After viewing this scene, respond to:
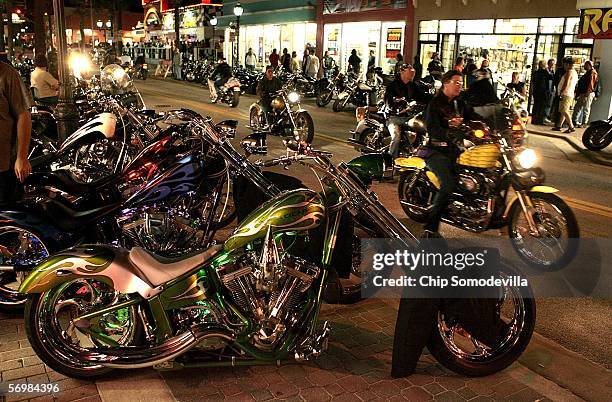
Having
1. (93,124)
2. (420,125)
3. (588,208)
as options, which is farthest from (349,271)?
(588,208)

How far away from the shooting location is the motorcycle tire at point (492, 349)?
4.09 meters

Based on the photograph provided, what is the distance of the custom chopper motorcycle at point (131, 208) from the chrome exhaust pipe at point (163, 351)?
1391mm

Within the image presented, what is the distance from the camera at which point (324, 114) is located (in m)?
21.0

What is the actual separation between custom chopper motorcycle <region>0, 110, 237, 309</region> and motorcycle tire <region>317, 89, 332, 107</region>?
16.6 m

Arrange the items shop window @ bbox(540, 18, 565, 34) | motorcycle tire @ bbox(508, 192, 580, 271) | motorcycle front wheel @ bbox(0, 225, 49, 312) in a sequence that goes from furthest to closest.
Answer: shop window @ bbox(540, 18, 565, 34)
motorcycle tire @ bbox(508, 192, 580, 271)
motorcycle front wheel @ bbox(0, 225, 49, 312)

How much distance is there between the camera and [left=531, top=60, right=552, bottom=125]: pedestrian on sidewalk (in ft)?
59.1

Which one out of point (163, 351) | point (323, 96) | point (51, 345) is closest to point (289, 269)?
point (163, 351)

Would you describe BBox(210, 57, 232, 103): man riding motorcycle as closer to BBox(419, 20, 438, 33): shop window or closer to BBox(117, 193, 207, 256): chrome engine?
BBox(419, 20, 438, 33): shop window

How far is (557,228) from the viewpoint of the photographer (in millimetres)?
6199

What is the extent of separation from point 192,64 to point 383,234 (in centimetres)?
3317

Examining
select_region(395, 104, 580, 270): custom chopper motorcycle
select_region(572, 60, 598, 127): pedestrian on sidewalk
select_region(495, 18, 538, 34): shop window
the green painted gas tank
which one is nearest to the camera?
the green painted gas tank

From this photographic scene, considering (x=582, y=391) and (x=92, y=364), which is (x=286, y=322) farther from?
(x=582, y=391)

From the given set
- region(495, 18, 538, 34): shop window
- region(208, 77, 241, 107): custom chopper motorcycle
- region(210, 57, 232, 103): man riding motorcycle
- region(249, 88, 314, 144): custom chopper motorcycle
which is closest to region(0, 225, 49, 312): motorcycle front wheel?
region(249, 88, 314, 144): custom chopper motorcycle

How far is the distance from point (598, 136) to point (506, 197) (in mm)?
8568
